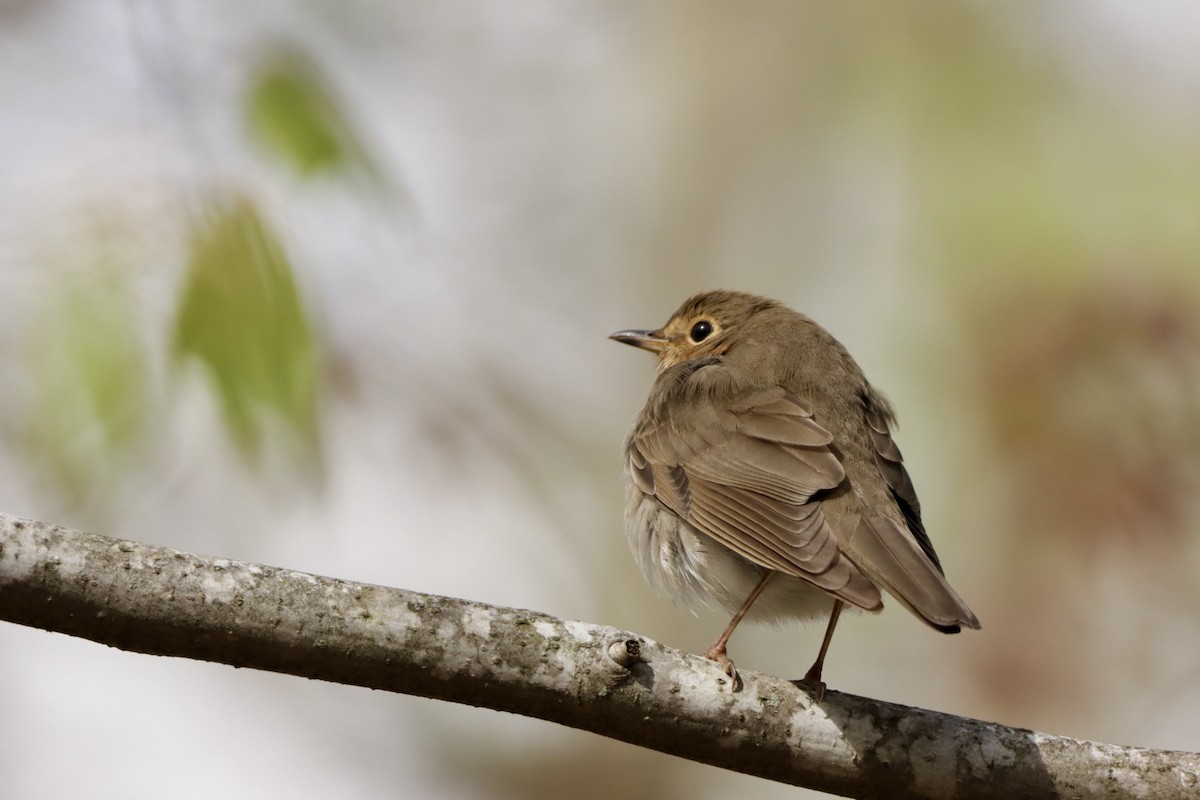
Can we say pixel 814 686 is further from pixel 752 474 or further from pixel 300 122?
pixel 300 122

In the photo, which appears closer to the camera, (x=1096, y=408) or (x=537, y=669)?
(x=537, y=669)

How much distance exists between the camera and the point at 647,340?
6.98 m

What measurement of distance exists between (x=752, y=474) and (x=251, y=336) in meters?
2.08

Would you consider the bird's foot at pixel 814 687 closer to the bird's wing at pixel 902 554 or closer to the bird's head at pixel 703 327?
the bird's wing at pixel 902 554

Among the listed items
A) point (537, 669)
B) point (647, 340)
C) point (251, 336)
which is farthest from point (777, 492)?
point (647, 340)

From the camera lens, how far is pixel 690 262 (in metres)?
9.73

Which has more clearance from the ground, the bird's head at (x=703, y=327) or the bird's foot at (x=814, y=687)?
the bird's head at (x=703, y=327)

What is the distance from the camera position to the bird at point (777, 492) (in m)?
4.27

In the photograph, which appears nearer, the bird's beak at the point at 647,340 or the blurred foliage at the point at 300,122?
the blurred foliage at the point at 300,122

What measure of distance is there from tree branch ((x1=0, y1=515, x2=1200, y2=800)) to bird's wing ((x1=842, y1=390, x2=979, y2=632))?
39 centimetres

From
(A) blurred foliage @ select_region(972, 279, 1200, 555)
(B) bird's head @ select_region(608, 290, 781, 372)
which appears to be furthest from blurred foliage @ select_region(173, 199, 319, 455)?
(A) blurred foliage @ select_region(972, 279, 1200, 555)

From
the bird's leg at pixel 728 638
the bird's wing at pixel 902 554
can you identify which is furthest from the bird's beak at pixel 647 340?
the bird's leg at pixel 728 638

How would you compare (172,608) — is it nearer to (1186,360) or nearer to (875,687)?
(1186,360)

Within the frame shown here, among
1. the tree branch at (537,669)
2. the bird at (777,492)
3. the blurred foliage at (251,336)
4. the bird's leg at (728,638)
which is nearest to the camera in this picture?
the tree branch at (537,669)
